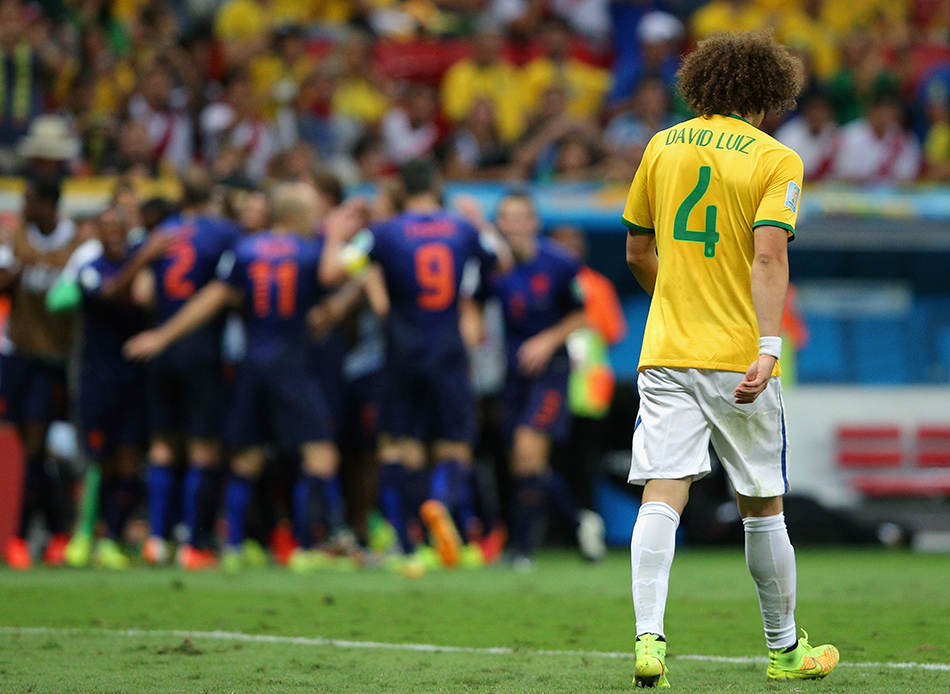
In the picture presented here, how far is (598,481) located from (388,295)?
3.18 metres

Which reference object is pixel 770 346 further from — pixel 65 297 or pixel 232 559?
pixel 65 297

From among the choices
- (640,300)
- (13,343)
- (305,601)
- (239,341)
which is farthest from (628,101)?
(305,601)

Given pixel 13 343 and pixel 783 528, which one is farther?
pixel 13 343

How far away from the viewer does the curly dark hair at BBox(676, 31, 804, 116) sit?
3998 millimetres

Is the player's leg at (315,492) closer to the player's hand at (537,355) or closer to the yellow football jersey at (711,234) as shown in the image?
the player's hand at (537,355)

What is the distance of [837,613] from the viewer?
19.0 feet

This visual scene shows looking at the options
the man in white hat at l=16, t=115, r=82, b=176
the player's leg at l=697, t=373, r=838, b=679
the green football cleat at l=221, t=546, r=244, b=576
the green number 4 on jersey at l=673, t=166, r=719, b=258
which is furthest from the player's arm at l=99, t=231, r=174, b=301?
the player's leg at l=697, t=373, r=838, b=679

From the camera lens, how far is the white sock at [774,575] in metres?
3.99

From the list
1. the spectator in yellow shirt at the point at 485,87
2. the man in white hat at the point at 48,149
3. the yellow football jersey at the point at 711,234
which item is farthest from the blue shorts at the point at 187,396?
the spectator in yellow shirt at the point at 485,87

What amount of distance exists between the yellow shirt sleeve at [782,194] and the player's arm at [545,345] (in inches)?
169

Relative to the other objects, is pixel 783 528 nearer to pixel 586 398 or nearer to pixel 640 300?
pixel 586 398

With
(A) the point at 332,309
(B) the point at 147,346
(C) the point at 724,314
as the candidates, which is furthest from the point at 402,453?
(C) the point at 724,314

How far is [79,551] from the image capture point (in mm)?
8500

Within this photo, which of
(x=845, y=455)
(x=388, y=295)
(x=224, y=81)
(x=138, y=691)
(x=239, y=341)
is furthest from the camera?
(x=224, y=81)
